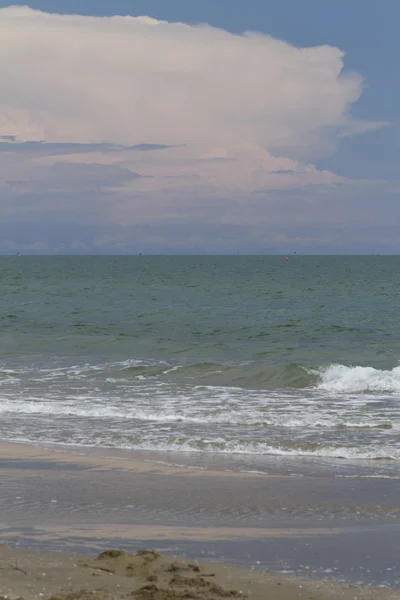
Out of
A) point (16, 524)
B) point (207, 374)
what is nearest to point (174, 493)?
point (16, 524)

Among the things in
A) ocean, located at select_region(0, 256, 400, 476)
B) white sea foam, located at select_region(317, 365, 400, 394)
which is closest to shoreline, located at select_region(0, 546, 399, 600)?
ocean, located at select_region(0, 256, 400, 476)

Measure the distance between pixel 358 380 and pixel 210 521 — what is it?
14280 millimetres

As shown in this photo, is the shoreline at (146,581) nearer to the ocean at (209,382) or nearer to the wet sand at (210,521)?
the wet sand at (210,521)

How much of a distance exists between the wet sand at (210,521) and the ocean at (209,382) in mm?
1626

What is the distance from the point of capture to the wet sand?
664cm

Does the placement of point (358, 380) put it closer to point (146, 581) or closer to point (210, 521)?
point (210, 521)

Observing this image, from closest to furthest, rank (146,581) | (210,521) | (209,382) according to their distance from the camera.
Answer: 1. (146,581)
2. (210,521)
3. (209,382)

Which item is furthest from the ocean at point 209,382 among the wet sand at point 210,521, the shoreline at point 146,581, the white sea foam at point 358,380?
the shoreline at point 146,581

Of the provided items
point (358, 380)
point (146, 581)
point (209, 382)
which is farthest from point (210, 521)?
point (358, 380)

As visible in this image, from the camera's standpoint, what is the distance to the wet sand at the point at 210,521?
21.8ft

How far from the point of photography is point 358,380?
22078 millimetres

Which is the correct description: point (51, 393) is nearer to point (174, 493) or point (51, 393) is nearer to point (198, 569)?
point (174, 493)

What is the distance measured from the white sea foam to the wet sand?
10143mm

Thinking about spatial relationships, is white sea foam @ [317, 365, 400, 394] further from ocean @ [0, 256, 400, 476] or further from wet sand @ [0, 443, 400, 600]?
wet sand @ [0, 443, 400, 600]
